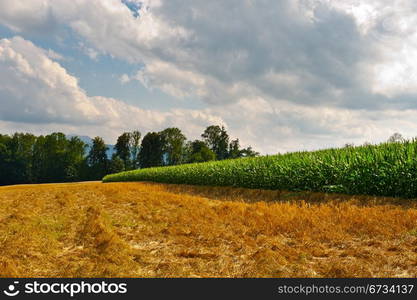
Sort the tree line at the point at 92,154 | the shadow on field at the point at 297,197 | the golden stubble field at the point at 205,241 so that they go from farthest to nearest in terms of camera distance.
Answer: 1. the tree line at the point at 92,154
2. the shadow on field at the point at 297,197
3. the golden stubble field at the point at 205,241

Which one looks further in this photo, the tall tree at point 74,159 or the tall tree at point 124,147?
the tall tree at point 124,147

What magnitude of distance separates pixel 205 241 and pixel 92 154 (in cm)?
7532

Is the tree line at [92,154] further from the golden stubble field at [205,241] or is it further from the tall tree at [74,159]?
the golden stubble field at [205,241]

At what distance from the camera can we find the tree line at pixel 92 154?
71.7 m

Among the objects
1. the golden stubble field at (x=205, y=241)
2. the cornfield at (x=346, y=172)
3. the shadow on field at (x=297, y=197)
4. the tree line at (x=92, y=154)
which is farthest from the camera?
the tree line at (x=92, y=154)

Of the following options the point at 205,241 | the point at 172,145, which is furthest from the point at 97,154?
the point at 205,241

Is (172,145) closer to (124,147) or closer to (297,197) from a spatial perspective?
(124,147)

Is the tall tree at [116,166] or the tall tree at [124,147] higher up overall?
the tall tree at [124,147]

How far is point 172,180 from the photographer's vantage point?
27.3 m

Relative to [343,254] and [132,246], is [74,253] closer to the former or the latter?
[132,246]

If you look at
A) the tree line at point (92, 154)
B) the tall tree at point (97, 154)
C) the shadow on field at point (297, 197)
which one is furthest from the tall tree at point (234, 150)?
the shadow on field at point (297, 197)

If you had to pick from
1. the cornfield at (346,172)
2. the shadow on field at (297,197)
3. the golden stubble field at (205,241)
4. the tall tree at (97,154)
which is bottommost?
the golden stubble field at (205,241)

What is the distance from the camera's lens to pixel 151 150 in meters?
76.3

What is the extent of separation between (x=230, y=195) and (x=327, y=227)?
32.3 feet
